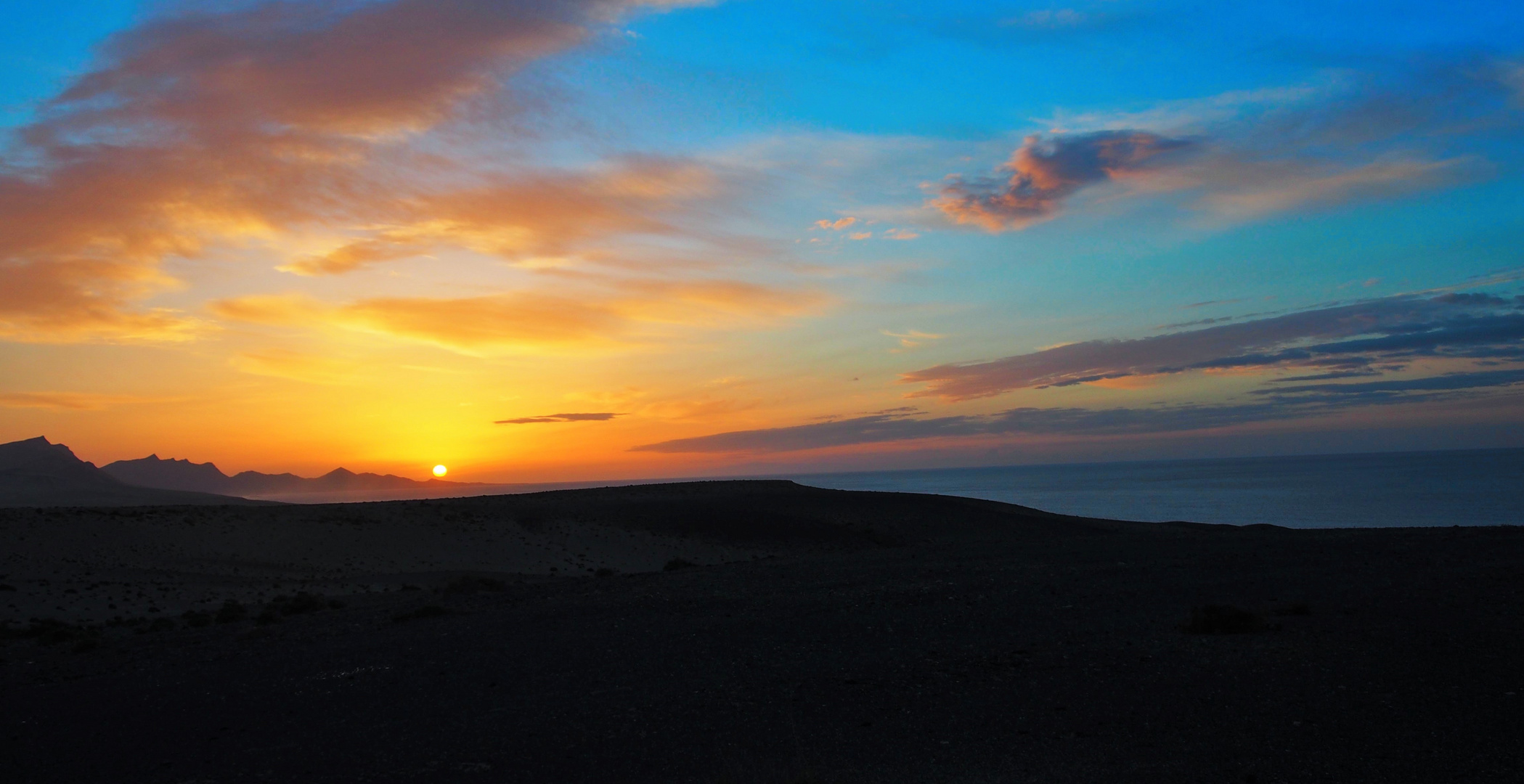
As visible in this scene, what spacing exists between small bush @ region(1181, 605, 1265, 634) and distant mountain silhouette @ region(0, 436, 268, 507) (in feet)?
235

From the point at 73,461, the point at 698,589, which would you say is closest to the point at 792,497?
the point at 698,589

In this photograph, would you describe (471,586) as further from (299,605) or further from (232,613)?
(232,613)

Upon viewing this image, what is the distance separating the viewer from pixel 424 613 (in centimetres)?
1571

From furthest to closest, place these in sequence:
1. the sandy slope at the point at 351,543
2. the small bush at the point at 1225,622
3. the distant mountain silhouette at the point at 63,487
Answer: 1. the distant mountain silhouette at the point at 63,487
2. the sandy slope at the point at 351,543
3. the small bush at the point at 1225,622

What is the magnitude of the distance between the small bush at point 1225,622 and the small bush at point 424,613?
12.4 m

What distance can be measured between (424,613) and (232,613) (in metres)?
4.86

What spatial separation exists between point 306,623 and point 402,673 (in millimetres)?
5898

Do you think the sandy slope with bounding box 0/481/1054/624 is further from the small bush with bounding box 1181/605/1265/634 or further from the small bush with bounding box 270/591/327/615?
the small bush with bounding box 1181/605/1265/634

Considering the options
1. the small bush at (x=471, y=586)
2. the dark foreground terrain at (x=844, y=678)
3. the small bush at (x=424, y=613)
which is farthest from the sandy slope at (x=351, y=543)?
the small bush at (x=424, y=613)

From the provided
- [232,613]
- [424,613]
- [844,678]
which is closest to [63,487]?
[232,613]

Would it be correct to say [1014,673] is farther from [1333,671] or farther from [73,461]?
[73,461]

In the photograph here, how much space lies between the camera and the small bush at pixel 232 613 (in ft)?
55.5

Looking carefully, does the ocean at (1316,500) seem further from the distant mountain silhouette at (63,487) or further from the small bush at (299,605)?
the distant mountain silhouette at (63,487)

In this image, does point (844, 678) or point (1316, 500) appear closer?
point (844, 678)
